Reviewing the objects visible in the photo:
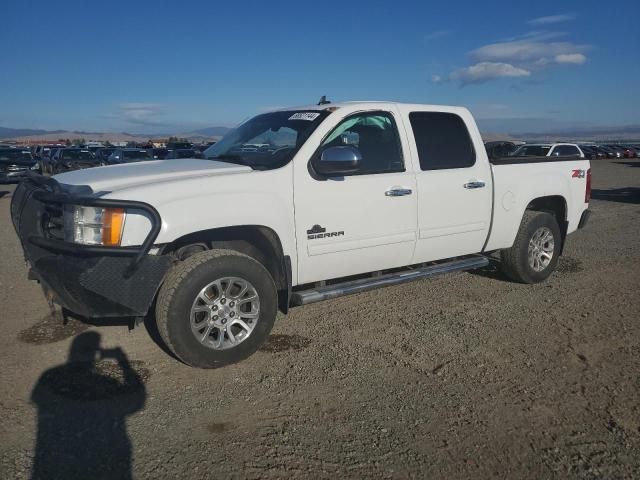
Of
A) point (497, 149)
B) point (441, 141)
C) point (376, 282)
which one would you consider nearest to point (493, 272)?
point (497, 149)

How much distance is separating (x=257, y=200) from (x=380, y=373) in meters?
1.54

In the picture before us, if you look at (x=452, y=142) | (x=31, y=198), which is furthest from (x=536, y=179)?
(x=31, y=198)

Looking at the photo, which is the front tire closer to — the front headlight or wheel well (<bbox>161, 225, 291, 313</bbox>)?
wheel well (<bbox>161, 225, 291, 313</bbox>)

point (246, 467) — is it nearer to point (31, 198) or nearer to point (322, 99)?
point (31, 198)

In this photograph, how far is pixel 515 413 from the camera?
10.4ft

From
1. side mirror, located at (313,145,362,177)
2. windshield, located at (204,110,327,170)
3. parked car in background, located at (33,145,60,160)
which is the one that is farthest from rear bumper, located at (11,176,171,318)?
parked car in background, located at (33,145,60,160)

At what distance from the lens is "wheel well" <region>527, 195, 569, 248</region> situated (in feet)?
19.5

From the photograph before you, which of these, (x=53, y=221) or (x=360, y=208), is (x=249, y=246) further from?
(x=53, y=221)

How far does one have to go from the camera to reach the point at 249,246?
418cm

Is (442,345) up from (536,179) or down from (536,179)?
down

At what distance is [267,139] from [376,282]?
161 centimetres

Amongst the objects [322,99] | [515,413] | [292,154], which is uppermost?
[322,99]

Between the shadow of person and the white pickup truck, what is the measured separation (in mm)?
448

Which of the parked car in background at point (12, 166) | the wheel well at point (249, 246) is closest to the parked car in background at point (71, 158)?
the parked car in background at point (12, 166)
